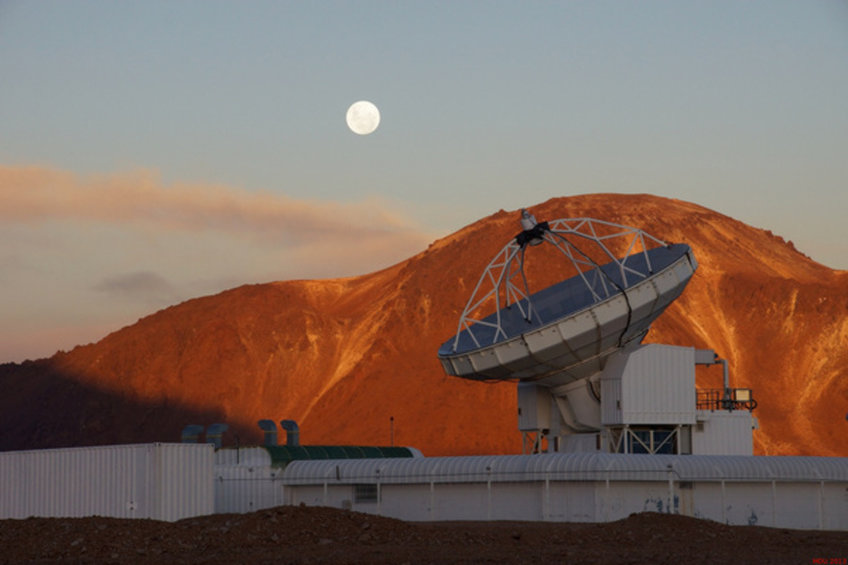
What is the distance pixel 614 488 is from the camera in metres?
55.0

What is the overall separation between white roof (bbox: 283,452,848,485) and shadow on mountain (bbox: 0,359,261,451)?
81.9m

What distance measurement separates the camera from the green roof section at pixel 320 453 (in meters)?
67.2

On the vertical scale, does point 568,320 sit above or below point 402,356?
below

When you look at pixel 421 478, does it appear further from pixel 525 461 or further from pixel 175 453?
pixel 175 453

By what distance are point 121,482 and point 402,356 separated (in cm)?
8922

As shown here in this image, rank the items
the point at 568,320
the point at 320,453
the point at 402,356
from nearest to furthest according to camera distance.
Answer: the point at 568,320 < the point at 320,453 < the point at 402,356

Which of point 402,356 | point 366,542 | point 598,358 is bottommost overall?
point 366,542

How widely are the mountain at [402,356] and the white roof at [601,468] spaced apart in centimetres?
6540

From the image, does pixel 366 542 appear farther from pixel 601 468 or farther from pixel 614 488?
pixel 614 488

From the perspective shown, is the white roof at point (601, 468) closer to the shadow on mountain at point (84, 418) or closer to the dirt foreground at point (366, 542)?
the dirt foreground at point (366, 542)

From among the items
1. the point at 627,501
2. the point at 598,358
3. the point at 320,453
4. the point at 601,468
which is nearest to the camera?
the point at 601,468

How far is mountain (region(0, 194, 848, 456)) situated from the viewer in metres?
131

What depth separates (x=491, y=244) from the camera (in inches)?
6019

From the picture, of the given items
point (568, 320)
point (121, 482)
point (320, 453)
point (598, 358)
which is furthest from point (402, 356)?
point (568, 320)
